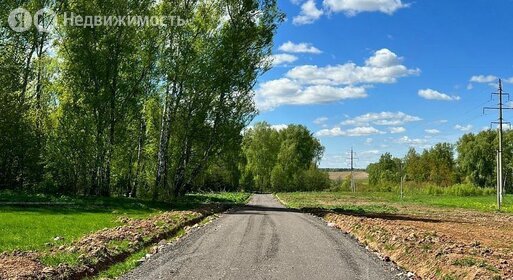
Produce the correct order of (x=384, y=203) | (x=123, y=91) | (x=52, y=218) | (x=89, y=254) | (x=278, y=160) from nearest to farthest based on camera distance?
(x=89, y=254), (x=52, y=218), (x=123, y=91), (x=384, y=203), (x=278, y=160)

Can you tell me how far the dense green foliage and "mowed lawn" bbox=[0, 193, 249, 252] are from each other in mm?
92160

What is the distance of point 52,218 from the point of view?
23.6 metres

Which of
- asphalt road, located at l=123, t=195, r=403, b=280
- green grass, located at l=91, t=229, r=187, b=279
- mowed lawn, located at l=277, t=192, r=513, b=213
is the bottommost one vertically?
mowed lawn, located at l=277, t=192, r=513, b=213

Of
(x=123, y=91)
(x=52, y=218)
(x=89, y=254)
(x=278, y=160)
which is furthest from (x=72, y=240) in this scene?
(x=278, y=160)

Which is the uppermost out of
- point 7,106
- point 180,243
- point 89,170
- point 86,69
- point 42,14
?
point 42,14

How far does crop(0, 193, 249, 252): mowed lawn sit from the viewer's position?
1639cm

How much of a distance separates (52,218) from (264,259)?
1338 cm

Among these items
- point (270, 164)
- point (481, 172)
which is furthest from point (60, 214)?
point (481, 172)

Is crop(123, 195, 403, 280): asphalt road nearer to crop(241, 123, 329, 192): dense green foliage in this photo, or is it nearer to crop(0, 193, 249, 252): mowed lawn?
crop(0, 193, 249, 252): mowed lawn

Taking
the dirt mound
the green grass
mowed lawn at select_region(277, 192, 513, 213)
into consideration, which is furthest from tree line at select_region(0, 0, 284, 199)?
the green grass

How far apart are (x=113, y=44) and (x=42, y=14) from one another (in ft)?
30.0

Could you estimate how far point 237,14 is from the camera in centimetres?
4559

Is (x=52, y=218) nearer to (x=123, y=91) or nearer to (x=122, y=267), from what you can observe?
(x=122, y=267)

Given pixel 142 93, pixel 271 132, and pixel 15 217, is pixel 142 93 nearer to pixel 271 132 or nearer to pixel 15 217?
pixel 15 217
